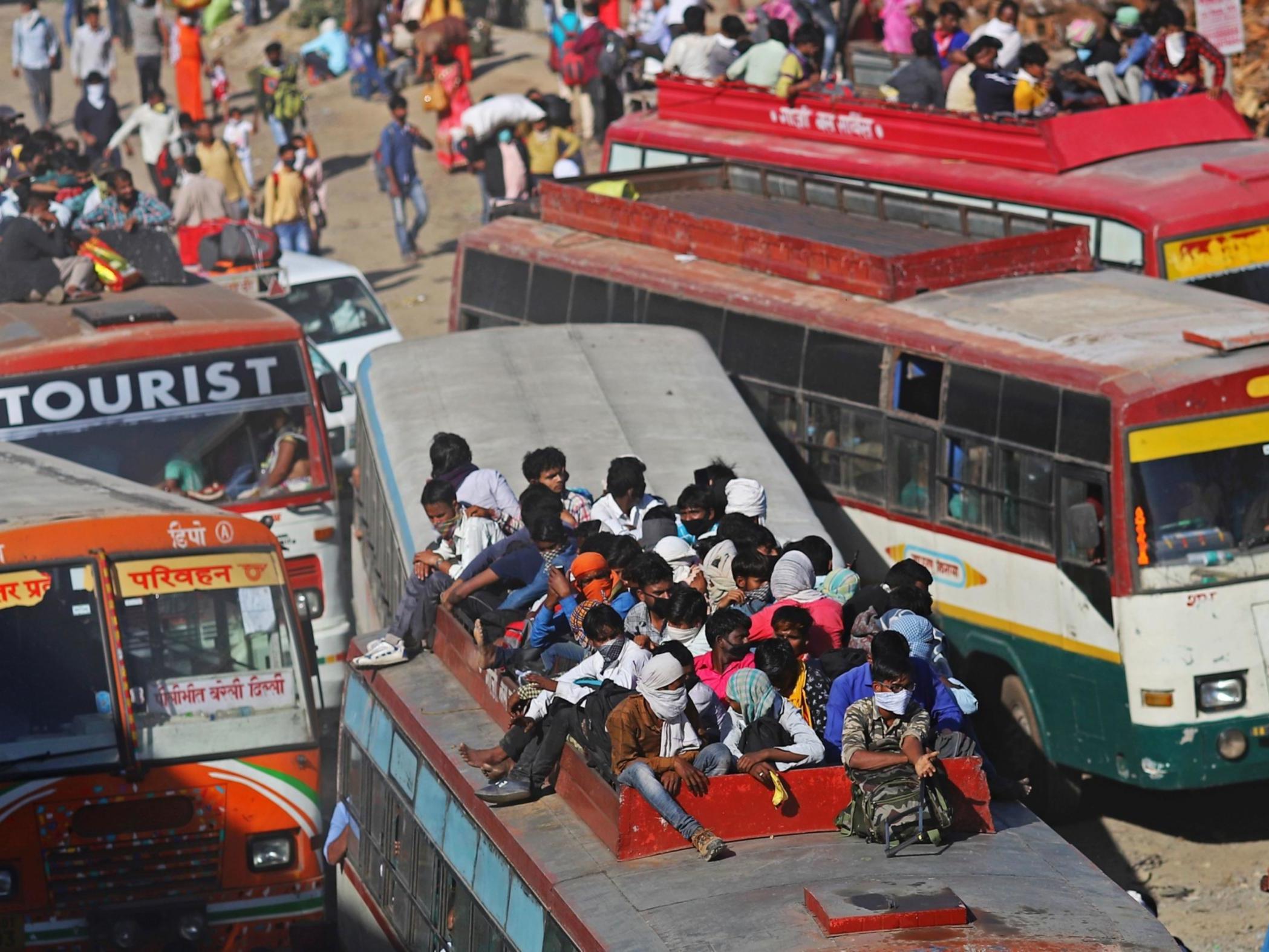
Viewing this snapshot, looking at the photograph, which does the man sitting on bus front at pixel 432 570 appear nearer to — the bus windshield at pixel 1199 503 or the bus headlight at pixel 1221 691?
the bus windshield at pixel 1199 503

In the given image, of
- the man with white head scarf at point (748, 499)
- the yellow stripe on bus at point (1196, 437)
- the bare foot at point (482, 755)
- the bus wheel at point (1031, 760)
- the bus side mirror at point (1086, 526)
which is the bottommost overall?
the bus wheel at point (1031, 760)

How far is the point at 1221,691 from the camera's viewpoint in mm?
10469

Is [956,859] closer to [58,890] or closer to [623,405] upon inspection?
[58,890]

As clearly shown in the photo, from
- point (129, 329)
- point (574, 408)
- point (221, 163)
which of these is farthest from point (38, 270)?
point (221, 163)

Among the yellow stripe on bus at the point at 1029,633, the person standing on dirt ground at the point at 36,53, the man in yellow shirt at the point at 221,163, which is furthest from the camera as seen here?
the person standing on dirt ground at the point at 36,53

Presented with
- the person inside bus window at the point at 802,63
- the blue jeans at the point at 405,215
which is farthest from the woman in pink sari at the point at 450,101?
the person inside bus window at the point at 802,63

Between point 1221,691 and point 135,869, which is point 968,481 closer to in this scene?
point 1221,691

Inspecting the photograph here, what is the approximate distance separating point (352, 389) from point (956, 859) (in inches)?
421

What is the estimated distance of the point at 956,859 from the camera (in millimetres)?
6504

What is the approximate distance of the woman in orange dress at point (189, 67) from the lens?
30172mm

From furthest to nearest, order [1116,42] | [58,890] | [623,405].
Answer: [1116,42]
[623,405]
[58,890]

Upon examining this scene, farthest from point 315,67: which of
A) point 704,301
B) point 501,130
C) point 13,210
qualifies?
point 704,301

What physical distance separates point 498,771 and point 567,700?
378 mm

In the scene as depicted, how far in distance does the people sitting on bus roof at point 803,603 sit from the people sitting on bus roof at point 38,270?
6.52m
